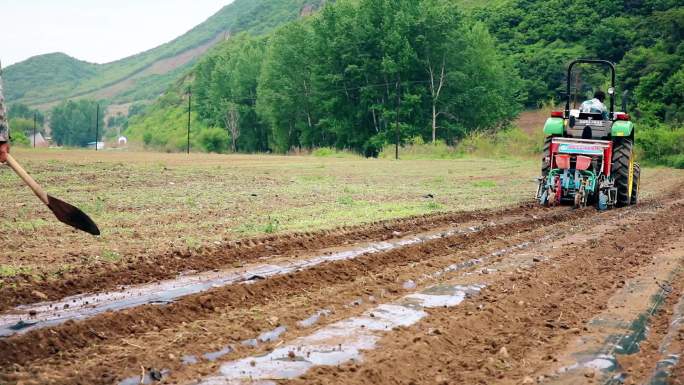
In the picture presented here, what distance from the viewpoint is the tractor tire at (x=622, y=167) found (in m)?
18.4

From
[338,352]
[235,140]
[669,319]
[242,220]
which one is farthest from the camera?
[235,140]

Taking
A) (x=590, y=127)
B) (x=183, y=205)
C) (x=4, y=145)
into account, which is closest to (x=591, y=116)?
(x=590, y=127)

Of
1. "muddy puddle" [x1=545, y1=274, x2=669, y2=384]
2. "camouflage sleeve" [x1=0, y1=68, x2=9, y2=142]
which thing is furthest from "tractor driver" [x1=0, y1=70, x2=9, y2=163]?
"muddy puddle" [x1=545, y1=274, x2=669, y2=384]

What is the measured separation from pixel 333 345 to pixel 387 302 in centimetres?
163

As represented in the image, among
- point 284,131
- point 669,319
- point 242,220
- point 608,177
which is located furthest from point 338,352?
point 284,131

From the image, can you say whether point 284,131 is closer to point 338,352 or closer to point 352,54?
point 352,54

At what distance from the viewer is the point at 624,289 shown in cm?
872

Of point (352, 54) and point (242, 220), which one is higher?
point (352, 54)

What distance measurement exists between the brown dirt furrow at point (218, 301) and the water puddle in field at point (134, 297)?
210mm

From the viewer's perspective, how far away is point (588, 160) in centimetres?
1764

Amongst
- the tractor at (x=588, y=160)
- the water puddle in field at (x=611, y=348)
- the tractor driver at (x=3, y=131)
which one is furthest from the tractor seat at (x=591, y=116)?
the tractor driver at (x=3, y=131)

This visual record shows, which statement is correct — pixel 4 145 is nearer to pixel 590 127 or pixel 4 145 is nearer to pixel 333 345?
pixel 333 345

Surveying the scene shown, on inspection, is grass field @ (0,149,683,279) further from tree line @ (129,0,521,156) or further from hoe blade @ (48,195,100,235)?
tree line @ (129,0,521,156)

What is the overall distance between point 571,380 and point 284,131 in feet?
246
